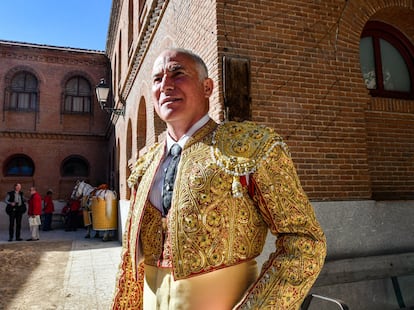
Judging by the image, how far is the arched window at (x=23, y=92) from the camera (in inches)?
677

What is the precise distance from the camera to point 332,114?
4.71 m

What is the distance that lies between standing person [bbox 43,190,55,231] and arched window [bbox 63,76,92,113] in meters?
5.19

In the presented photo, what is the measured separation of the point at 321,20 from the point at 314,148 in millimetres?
1908

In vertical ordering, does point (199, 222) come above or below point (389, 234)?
above

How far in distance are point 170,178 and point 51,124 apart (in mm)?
17893

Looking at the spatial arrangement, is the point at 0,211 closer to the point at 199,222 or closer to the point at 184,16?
the point at 184,16

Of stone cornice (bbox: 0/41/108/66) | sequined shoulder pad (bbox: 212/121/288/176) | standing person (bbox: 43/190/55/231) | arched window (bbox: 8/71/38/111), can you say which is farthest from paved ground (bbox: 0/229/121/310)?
stone cornice (bbox: 0/41/108/66)

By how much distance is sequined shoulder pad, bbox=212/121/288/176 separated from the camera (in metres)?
1.35

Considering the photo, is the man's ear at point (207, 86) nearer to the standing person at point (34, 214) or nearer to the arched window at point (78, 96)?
the standing person at point (34, 214)

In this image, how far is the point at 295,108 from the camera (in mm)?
4539

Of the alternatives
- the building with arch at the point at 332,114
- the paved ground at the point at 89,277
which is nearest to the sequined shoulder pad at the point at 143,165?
the building with arch at the point at 332,114

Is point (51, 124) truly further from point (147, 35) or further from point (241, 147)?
point (241, 147)

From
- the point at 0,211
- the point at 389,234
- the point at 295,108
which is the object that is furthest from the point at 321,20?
the point at 0,211

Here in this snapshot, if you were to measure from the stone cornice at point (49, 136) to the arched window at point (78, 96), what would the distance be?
1.43 metres
